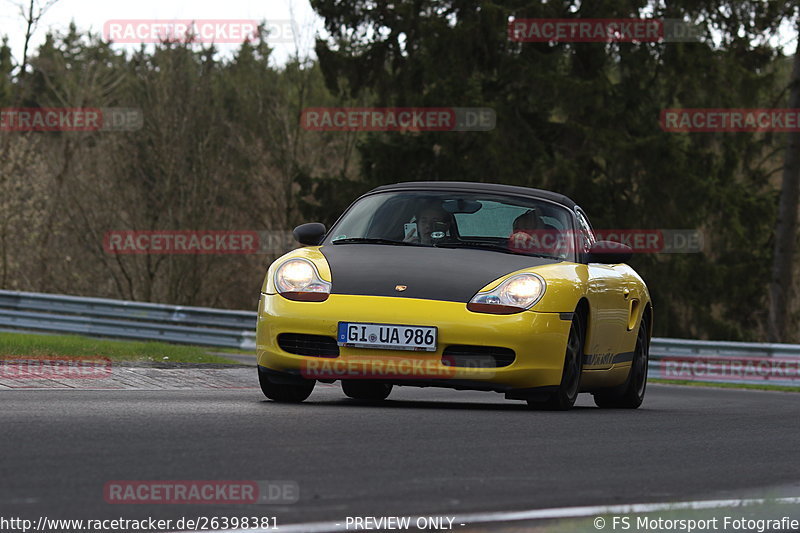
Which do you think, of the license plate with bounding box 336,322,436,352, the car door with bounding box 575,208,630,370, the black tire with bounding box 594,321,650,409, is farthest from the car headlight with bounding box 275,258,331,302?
the black tire with bounding box 594,321,650,409

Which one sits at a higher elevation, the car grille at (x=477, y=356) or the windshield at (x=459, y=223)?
the windshield at (x=459, y=223)

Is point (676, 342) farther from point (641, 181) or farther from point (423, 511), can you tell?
point (423, 511)

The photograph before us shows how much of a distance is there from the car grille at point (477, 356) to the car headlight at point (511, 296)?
9.0 inches

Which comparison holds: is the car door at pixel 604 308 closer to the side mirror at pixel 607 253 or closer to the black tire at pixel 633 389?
the side mirror at pixel 607 253

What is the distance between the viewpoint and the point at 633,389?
10617 mm

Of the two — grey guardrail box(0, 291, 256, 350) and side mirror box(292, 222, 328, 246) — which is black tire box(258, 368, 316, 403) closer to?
side mirror box(292, 222, 328, 246)

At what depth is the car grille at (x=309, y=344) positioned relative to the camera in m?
8.27

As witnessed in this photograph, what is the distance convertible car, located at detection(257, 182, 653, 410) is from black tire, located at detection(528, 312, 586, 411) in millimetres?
11

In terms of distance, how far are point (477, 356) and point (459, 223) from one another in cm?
171

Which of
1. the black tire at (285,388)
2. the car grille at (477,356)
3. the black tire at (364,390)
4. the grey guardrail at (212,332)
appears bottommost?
the grey guardrail at (212,332)

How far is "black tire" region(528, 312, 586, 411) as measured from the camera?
870cm

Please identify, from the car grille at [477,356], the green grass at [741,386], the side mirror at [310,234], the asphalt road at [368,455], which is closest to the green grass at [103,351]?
the side mirror at [310,234]

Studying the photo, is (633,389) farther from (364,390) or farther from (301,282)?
(301,282)

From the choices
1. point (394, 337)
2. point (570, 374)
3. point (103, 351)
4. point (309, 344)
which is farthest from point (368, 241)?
point (103, 351)
